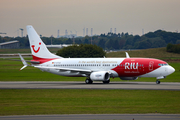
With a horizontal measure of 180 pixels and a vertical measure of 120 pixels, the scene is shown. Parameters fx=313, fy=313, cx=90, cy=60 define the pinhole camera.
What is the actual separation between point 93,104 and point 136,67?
864 inches

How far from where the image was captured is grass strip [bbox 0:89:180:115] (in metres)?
23.7

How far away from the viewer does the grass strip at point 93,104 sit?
23688mm

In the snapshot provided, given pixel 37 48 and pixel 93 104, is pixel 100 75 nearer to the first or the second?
pixel 37 48

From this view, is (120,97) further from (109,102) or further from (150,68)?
(150,68)

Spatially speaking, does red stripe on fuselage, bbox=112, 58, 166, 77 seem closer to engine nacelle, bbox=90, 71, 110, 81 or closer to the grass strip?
engine nacelle, bbox=90, 71, 110, 81

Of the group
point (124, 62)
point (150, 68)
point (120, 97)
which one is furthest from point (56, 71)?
point (120, 97)

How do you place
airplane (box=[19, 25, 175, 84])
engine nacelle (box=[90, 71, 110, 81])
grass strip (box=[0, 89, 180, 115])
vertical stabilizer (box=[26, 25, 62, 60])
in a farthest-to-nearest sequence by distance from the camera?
1. vertical stabilizer (box=[26, 25, 62, 60])
2. engine nacelle (box=[90, 71, 110, 81])
3. airplane (box=[19, 25, 175, 84])
4. grass strip (box=[0, 89, 180, 115])

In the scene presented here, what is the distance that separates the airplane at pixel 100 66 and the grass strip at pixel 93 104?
43.1 feet

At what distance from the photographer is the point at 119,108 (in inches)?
985

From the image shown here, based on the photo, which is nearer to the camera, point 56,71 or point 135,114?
point 135,114

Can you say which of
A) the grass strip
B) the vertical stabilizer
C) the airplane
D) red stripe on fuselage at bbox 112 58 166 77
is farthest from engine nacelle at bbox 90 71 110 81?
the grass strip

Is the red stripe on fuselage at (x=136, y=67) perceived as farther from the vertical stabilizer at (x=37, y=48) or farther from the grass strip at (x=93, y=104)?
the vertical stabilizer at (x=37, y=48)

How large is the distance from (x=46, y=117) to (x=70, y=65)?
107 feet

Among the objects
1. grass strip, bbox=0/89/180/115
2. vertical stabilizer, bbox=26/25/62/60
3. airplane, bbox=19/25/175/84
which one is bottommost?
grass strip, bbox=0/89/180/115
